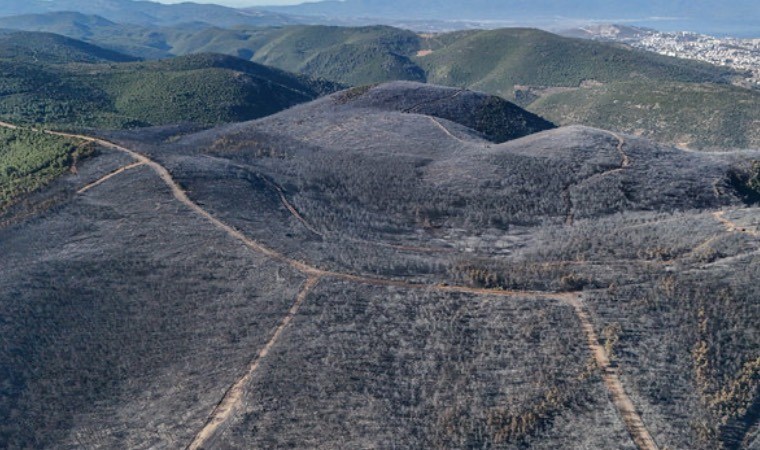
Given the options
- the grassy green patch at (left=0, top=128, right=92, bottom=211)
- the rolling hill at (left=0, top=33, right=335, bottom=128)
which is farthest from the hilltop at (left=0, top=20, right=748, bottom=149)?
the grassy green patch at (left=0, top=128, right=92, bottom=211)

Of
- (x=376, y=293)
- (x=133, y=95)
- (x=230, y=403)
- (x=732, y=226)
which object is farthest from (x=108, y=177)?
(x=133, y=95)

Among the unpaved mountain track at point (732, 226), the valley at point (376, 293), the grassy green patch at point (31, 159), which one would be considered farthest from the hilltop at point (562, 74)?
the grassy green patch at point (31, 159)

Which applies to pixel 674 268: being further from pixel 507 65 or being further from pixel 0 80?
pixel 507 65

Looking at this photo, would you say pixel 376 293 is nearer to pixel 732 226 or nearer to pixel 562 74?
pixel 732 226

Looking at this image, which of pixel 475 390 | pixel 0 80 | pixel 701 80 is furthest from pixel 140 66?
pixel 701 80

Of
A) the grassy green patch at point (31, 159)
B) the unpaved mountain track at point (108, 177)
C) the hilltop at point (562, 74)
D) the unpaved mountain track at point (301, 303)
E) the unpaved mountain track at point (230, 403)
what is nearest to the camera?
the unpaved mountain track at point (230, 403)

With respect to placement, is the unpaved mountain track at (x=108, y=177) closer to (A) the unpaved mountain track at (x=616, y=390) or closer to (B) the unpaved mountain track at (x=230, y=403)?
(B) the unpaved mountain track at (x=230, y=403)
